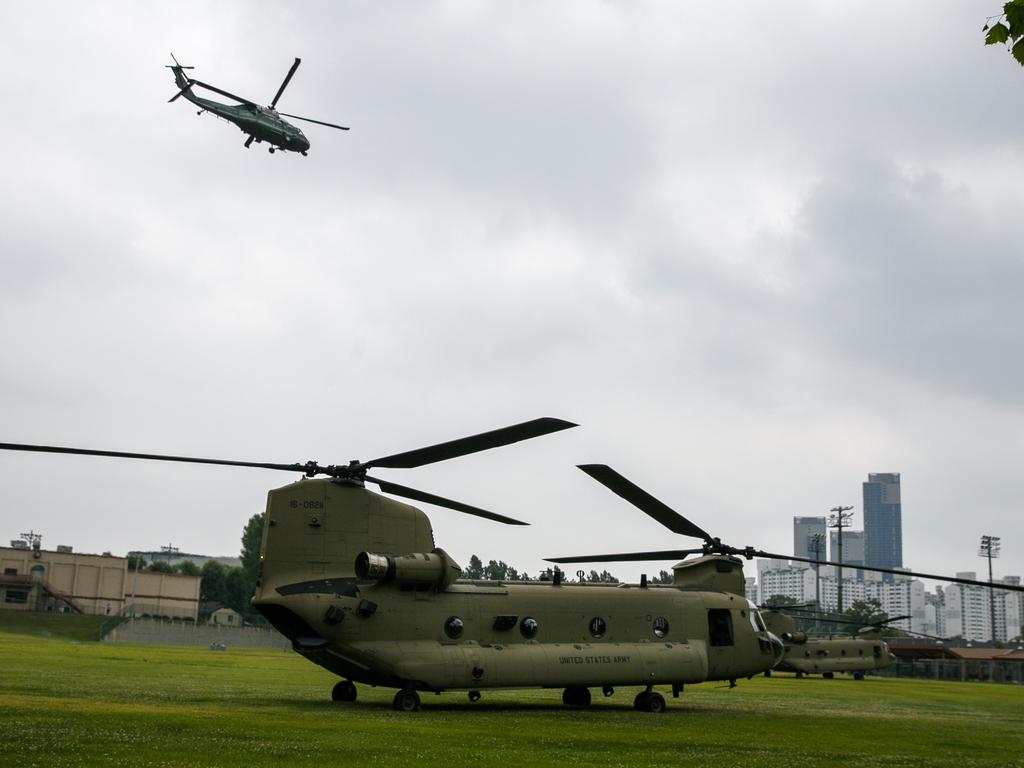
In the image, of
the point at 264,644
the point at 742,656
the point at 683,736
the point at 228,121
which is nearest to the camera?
the point at 683,736

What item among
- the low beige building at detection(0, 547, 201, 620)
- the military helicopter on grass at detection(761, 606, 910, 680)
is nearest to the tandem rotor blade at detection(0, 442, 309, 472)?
the military helicopter on grass at detection(761, 606, 910, 680)

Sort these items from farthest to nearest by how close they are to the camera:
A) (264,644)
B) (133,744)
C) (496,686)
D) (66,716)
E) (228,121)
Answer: (264,644)
(228,121)
(496,686)
(66,716)
(133,744)

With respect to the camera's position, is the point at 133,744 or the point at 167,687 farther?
the point at 167,687

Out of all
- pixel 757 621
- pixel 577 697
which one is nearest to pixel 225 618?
pixel 577 697

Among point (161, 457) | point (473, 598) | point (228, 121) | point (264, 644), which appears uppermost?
point (228, 121)

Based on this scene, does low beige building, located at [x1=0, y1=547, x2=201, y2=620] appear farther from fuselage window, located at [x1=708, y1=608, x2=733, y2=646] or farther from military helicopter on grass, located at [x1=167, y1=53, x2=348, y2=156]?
fuselage window, located at [x1=708, y1=608, x2=733, y2=646]

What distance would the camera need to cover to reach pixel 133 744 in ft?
45.4

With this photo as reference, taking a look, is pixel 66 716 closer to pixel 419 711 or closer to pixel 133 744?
pixel 133 744

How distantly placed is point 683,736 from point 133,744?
9584 mm

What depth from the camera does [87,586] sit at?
12288cm

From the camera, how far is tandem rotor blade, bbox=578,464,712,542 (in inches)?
987

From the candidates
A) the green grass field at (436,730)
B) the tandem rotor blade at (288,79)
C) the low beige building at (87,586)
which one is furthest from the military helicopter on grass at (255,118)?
the low beige building at (87,586)

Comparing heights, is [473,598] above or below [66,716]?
above

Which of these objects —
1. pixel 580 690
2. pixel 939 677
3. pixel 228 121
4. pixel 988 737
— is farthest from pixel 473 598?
pixel 939 677
